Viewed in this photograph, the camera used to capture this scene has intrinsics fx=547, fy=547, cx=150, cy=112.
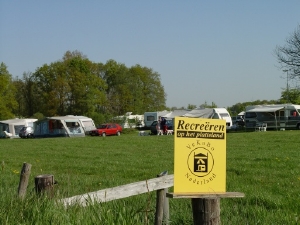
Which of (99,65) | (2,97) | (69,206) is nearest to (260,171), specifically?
(69,206)

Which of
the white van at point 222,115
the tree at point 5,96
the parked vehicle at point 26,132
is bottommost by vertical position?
the parked vehicle at point 26,132

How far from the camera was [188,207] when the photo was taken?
7.54 meters

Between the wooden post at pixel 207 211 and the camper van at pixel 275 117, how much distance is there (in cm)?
4539

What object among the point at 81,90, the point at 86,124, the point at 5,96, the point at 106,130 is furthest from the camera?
the point at 81,90

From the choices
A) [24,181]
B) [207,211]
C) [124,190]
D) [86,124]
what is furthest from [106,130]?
[207,211]

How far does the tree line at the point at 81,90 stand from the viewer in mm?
69750

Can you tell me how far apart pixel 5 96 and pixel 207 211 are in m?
64.0

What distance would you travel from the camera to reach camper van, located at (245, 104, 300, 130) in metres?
48.9

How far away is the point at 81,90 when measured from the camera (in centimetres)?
7125

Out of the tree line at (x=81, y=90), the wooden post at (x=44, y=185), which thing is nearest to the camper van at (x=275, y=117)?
the tree line at (x=81, y=90)

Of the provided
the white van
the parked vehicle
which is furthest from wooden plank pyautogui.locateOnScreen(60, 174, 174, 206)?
the parked vehicle

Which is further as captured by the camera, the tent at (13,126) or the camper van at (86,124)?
the tent at (13,126)

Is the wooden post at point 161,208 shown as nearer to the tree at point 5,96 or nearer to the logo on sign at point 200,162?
the logo on sign at point 200,162

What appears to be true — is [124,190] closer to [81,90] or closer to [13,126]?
[13,126]
